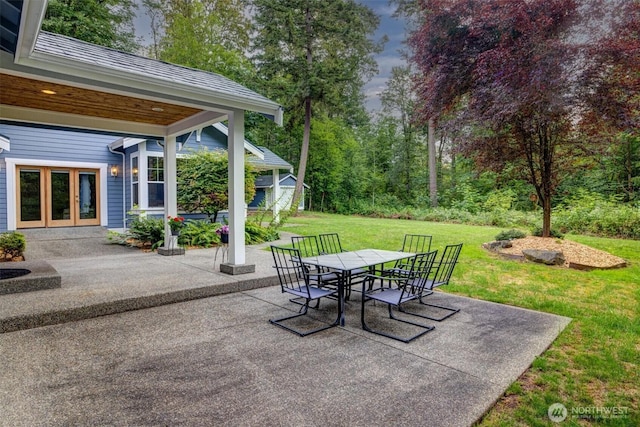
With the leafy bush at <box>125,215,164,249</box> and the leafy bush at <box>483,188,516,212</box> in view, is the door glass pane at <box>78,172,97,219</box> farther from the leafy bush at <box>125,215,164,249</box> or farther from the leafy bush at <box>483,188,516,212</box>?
the leafy bush at <box>483,188,516,212</box>

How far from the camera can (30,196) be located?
963cm

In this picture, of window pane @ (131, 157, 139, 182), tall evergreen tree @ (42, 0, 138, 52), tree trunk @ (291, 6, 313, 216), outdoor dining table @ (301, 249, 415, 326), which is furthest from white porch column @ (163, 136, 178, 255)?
tree trunk @ (291, 6, 313, 216)

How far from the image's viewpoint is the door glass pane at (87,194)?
34.1 ft

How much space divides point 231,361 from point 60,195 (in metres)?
10.0

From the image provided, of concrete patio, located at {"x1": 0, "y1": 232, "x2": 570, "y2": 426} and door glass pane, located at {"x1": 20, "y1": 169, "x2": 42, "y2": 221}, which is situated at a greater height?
door glass pane, located at {"x1": 20, "y1": 169, "x2": 42, "y2": 221}

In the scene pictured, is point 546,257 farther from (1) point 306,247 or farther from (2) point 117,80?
(2) point 117,80

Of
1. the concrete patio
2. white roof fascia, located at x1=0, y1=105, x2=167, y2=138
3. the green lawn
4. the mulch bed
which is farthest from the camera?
the mulch bed

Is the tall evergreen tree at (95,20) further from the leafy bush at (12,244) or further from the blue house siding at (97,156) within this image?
the leafy bush at (12,244)

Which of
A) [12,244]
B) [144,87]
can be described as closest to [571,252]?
[144,87]

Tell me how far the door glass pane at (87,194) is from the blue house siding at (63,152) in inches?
12.1

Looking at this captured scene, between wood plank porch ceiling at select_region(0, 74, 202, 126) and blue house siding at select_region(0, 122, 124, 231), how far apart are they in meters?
2.76

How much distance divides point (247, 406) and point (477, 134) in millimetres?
7532

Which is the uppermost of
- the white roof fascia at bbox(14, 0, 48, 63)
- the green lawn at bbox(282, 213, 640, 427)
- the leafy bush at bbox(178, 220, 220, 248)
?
the white roof fascia at bbox(14, 0, 48, 63)

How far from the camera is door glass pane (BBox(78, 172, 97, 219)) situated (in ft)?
34.1
